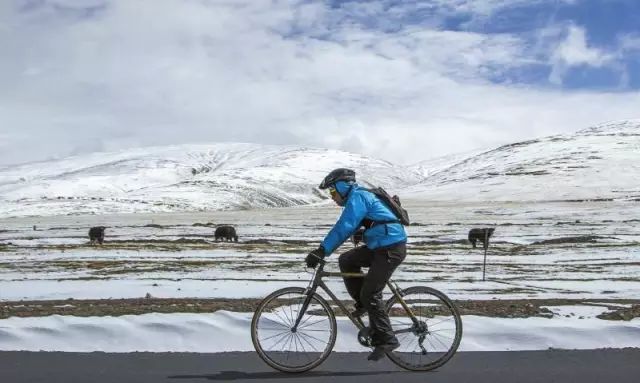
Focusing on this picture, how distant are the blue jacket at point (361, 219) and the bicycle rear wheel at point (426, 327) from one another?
2.49ft

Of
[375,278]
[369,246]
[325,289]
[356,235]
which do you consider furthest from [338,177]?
[356,235]

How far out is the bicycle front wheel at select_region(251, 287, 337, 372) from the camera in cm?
771

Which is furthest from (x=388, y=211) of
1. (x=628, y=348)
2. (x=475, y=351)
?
(x=628, y=348)

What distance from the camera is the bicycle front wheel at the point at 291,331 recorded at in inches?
303

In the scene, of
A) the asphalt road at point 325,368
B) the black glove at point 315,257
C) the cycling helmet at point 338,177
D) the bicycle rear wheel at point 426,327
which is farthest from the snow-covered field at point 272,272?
the cycling helmet at point 338,177

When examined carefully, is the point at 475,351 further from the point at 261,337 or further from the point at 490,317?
the point at 261,337

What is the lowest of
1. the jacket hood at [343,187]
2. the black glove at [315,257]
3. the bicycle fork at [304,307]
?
the bicycle fork at [304,307]

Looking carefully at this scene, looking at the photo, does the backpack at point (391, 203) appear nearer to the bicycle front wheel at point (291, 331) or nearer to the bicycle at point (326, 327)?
the bicycle at point (326, 327)

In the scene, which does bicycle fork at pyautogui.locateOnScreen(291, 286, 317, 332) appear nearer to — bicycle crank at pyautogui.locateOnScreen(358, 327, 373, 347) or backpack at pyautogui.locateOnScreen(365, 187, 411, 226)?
bicycle crank at pyautogui.locateOnScreen(358, 327, 373, 347)

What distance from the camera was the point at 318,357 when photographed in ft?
25.4

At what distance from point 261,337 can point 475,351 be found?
8.35 ft

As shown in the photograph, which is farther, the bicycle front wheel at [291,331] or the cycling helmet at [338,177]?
the bicycle front wheel at [291,331]

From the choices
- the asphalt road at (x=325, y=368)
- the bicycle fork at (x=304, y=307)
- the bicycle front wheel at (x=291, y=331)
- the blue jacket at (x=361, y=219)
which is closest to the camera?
the asphalt road at (x=325, y=368)

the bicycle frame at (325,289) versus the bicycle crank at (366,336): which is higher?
the bicycle frame at (325,289)
